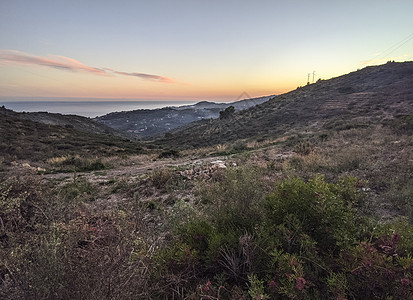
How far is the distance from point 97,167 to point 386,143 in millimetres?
15409

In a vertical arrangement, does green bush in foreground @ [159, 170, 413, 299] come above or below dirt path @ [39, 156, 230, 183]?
above

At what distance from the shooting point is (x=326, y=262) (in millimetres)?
1871

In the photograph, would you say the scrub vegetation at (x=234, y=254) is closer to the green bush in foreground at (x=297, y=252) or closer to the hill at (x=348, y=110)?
the green bush in foreground at (x=297, y=252)

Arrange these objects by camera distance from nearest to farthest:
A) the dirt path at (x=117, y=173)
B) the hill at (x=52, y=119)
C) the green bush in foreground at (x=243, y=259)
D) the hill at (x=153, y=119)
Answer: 1. the green bush in foreground at (x=243, y=259)
2. the dirt path at (x=117, y=173)
3. the hill at (x=52, y=119)
4. the hill at (x=153, y=119)

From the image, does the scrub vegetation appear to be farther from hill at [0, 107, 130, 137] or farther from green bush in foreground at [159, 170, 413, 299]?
hill at [0, 107, 130, 137]

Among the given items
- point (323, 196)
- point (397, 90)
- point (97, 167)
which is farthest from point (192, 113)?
point (323, 196)

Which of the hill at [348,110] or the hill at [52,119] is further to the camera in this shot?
the hill at [52,119]

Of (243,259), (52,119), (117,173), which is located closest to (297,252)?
(243,259)

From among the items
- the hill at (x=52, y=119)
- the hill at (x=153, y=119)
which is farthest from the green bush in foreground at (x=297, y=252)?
the hill at (x=153, y=119)

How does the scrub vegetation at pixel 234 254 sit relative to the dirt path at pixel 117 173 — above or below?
above

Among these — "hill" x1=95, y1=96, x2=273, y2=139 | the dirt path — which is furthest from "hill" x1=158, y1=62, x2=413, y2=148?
"hill" x1=95, y1=96, x2=273, y2=139

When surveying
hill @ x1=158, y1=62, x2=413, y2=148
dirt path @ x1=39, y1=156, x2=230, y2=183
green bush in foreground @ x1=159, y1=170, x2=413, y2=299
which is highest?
hill @ x1=158, y1=62, x2=413, y2=148

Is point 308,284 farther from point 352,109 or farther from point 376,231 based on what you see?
point 352,109

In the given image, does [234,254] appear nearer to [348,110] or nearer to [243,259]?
[243,259]
